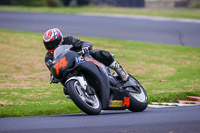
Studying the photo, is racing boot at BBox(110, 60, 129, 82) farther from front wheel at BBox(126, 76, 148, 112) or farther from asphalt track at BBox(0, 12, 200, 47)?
asphalt track at BBox(0, 12, 200, 47)

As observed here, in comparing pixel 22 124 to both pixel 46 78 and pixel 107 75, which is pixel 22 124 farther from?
pixel 46 78

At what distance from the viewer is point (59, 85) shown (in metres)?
11.9

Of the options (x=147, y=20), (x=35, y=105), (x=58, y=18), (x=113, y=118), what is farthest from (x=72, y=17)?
(x=113, y=118)

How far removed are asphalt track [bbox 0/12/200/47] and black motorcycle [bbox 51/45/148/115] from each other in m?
12.1

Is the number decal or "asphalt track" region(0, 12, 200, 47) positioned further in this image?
"asphalt track" region(0, 12, 200, 47)

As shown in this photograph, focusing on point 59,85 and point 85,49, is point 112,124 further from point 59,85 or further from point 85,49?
point 59,85

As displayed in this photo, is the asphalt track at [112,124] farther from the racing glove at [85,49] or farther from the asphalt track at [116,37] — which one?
the racing glove at [85,49]

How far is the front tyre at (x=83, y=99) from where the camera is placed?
691cm

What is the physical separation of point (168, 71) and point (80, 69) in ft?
23.6

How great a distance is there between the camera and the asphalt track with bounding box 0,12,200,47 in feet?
69.1

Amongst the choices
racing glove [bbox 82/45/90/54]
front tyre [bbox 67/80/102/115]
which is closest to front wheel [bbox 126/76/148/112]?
front tyre [bbox 67/80/102/115]

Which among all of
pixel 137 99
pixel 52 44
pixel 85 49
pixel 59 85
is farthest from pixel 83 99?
pixel 59 85

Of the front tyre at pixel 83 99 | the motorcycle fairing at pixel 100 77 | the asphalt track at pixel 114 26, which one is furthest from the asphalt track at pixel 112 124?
the asphalt track at pixel 114 26

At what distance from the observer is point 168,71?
557 inches
